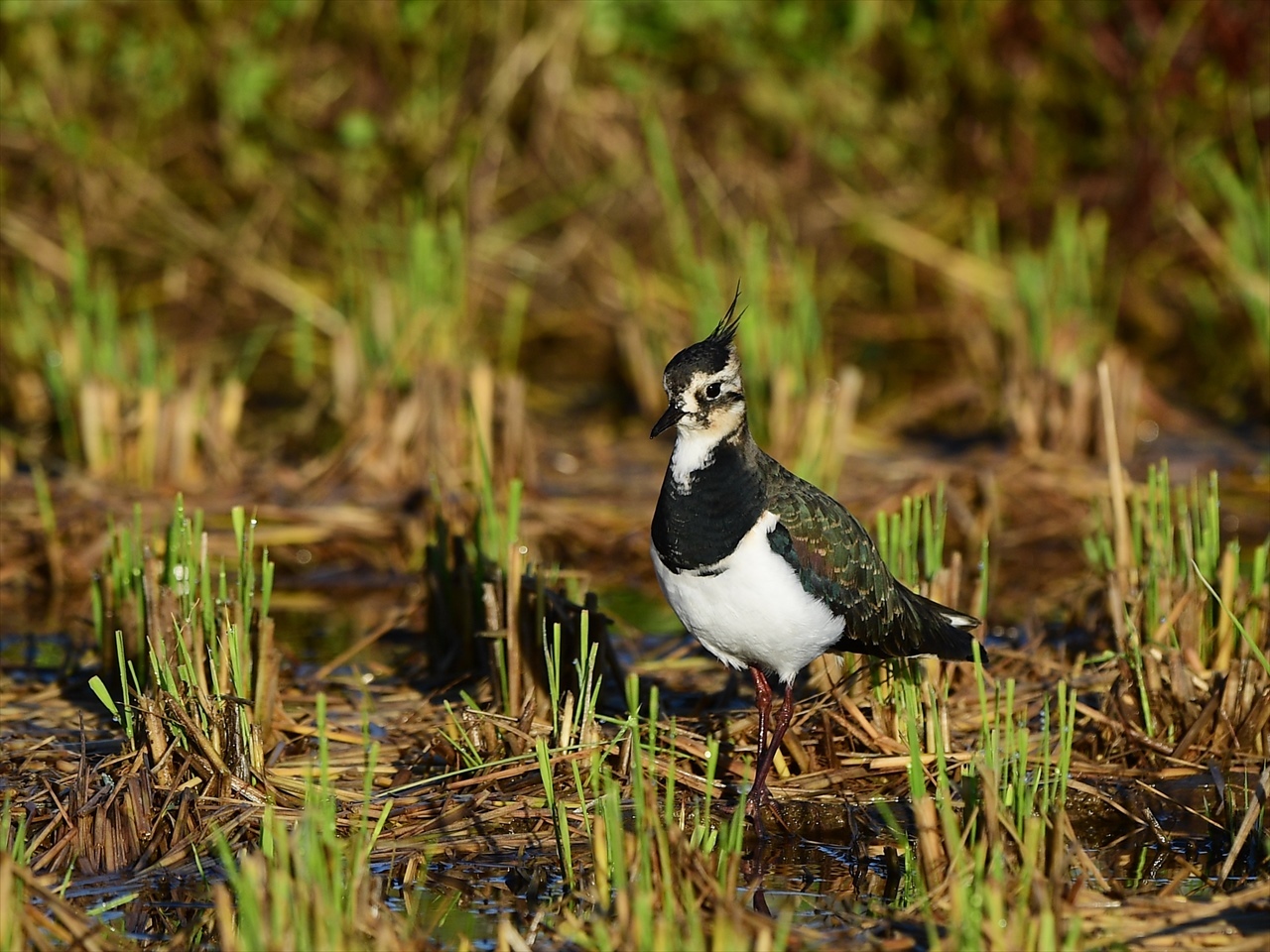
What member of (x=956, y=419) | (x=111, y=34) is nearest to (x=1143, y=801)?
(x=956, y=419)

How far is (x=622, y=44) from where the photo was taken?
34.2 feet

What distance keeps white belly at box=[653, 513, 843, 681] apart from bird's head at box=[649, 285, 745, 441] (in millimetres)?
265

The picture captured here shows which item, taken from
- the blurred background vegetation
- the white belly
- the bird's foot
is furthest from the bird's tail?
the blurred background vegetation

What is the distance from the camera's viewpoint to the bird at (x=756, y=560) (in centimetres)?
446

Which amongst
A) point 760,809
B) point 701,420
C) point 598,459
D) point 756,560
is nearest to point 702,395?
point 701,420

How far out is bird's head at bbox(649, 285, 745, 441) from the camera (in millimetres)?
4582

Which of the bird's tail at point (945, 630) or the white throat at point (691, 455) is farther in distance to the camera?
the bird's tail at point (945, 630)

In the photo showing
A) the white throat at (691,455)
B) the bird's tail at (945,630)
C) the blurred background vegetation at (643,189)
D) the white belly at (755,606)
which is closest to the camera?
the white belly at (755,606)

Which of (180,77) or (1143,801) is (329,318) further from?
(1143,801)

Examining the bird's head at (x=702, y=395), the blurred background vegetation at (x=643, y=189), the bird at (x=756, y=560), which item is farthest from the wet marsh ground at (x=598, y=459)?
the bird's head at (x=702, y=395)

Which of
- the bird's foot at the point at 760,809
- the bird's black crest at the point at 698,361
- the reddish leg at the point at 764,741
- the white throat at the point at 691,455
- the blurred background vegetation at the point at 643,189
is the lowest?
the bird's foot at the point at 760,809

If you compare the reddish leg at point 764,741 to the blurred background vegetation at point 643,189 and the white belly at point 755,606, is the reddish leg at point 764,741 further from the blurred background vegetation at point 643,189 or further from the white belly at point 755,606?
the blurred background vegetation at point 643,189

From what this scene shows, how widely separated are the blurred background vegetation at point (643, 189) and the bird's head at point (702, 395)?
3.64 m

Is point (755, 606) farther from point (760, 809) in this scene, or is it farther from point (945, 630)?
point (945, 630)
